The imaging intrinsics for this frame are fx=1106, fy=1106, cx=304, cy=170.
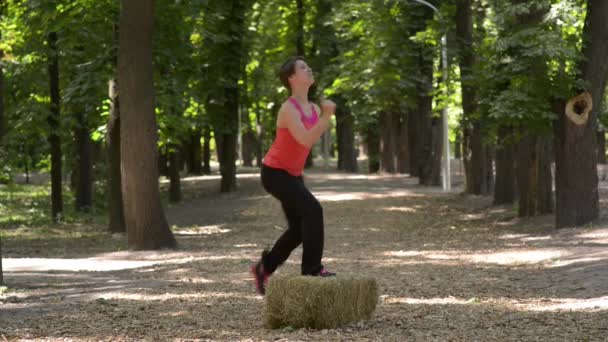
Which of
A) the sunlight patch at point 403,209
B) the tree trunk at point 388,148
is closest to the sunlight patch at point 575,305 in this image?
the sunlight patch at point 403,209

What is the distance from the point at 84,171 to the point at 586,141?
17.5 m

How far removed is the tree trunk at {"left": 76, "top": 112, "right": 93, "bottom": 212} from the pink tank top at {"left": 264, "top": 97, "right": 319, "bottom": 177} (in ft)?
74.5

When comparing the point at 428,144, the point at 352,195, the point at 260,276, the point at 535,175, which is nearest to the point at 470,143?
the point at 352,195

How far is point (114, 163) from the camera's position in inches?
922

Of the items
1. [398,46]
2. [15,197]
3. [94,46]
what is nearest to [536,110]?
[94,46]

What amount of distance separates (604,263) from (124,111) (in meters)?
8.66

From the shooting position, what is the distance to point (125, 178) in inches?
753

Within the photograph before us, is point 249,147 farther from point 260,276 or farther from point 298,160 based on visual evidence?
point 298,160

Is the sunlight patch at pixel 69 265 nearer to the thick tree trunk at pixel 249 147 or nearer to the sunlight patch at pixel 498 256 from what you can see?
the sunlight patch at pixel 498 256

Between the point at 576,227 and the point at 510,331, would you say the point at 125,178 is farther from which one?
the point at 510,331

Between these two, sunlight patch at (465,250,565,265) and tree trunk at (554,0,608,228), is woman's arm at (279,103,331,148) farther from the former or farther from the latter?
tree trunk at (554,0,608,228)

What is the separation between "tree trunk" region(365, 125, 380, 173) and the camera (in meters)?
56.5

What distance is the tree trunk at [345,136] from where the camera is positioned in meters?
50.5

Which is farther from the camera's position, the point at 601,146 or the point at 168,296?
the point at 601,146
